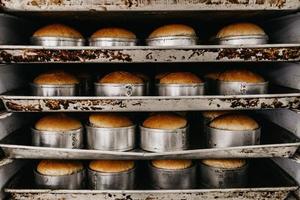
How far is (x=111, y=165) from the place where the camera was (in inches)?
58.8

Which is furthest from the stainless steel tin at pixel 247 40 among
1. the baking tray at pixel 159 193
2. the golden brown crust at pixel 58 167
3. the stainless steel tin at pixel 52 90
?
the golden brown crust at pixel 58 167

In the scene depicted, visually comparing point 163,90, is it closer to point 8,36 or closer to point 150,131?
point 150,131

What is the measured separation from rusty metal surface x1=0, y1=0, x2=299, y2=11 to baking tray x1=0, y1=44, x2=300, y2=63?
18cm

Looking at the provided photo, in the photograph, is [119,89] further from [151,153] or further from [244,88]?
[244,88]

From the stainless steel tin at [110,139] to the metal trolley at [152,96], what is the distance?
60mm

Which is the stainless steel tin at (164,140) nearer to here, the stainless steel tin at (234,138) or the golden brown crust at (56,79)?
the stainless steel tin at (234,138)

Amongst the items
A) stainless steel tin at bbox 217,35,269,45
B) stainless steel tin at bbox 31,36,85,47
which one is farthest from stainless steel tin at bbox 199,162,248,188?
stainless steel tin at bbox 31,36,85,47

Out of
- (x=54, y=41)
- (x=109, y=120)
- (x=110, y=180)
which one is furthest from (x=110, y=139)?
(x=54, y=41)

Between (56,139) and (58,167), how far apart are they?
0.16 metres

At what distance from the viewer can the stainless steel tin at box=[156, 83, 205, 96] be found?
144 centimetres

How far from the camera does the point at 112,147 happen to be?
4.76 feet

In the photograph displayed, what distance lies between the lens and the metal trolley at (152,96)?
1.32 meters

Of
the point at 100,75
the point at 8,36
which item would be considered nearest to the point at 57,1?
the point at 8,36

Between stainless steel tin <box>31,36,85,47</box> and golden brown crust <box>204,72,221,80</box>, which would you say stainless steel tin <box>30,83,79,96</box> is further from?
golden brown crust <box>204,72,221,80</box>
